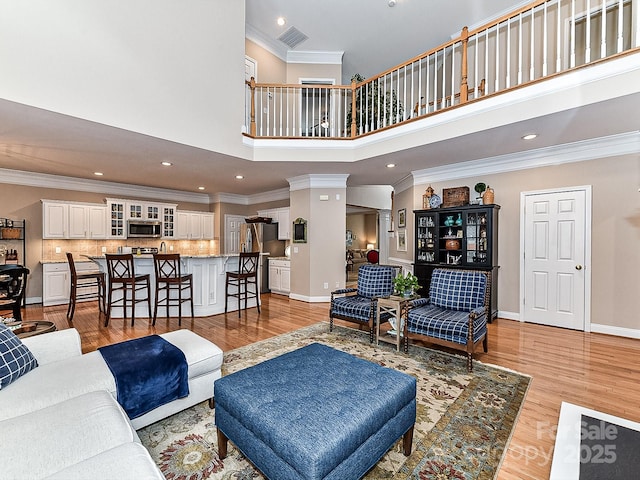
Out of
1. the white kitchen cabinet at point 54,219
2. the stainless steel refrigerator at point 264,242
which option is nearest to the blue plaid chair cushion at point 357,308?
the stainless steel refrigerator at point 264,242

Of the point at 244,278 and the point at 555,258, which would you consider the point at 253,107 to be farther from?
the point at 555,258

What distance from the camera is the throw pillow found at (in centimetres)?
166

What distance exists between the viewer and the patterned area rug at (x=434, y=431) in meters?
1.69

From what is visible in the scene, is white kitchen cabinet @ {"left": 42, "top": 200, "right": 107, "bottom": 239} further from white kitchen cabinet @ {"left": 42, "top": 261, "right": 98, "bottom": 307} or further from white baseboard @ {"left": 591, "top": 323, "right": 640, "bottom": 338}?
white baseboard @ {"left": 591, "top": 323, "right": 640, "bottom": 338}

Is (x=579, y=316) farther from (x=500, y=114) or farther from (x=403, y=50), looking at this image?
(x=403, y=50)

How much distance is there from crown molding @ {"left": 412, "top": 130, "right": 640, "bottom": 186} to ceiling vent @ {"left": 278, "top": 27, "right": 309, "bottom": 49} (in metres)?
3.62

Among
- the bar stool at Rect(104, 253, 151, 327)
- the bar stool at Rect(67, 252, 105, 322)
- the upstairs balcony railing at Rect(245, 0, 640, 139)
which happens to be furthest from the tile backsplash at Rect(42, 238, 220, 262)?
the upstairs balcony railing at Rect(245, 0, 640, 139)

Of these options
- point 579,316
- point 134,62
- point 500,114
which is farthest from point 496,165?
point 134,62

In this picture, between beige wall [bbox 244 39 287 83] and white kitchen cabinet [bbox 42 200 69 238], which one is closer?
beige wall [bbox 244 39 287 83]

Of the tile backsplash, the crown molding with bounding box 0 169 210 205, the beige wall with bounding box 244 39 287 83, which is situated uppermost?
the beige wall with bounding box 244 39 287 83

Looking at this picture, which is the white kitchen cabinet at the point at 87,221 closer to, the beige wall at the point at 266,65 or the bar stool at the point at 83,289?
the bar stool at the point at 83,289

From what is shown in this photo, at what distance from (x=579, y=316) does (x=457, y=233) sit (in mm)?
2096

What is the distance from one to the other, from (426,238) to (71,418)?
546 centimetres

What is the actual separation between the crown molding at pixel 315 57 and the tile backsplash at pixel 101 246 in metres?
5.34
